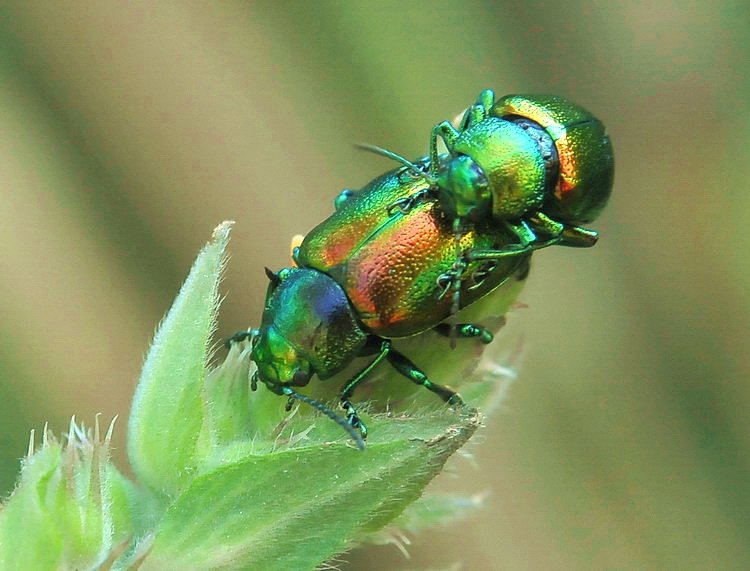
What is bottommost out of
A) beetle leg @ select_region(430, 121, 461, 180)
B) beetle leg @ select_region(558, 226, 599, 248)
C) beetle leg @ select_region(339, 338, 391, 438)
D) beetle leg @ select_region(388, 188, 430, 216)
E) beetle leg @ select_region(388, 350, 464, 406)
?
beetle leg @ select_region(558, 226, 599, 248)

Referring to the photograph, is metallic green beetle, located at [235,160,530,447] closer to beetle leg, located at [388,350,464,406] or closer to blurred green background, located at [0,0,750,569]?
beetle leg, located at [388,350,464,406]

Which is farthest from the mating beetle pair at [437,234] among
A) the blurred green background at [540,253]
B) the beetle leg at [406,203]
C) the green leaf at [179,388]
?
the blurred green background at [540,253]

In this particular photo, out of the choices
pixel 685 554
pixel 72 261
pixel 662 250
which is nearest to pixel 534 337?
pixel 662 250

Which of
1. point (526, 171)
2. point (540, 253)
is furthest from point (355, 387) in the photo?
point (540, 253)

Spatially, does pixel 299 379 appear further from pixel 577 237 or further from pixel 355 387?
pixel 577 237

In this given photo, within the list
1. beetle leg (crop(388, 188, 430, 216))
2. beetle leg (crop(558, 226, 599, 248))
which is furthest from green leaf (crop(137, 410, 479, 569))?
beetle leg (crop(558, 226, 599, 248))

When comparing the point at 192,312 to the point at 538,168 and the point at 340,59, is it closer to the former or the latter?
the point at 538,168
